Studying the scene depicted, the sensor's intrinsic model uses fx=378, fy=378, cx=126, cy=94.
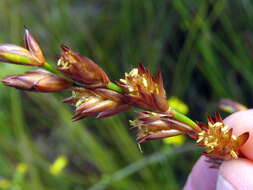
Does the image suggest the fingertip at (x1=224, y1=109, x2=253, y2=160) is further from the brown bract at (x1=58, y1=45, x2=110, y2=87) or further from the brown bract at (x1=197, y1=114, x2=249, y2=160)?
the brown bract at (x1=58, y1=45, x2=110, y2=87)

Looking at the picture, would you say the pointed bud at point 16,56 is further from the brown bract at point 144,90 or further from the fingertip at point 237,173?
the fingertip at point 237,173

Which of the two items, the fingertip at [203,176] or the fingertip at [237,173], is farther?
the fingertip at [203,176]

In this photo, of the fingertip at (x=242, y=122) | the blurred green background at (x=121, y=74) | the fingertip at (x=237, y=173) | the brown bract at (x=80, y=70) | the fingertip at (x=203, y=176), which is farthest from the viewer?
the blurred green background at (x=121, y=74)

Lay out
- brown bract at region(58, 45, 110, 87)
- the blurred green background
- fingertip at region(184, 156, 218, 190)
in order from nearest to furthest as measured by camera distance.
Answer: brown bract at region(58, 45, 110, 87) → fingertip at region(184, 156, 218, 190) → the blurred green background

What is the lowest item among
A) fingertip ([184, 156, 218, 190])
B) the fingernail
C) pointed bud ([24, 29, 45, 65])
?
fingertip ([184, 156, 218, 190])

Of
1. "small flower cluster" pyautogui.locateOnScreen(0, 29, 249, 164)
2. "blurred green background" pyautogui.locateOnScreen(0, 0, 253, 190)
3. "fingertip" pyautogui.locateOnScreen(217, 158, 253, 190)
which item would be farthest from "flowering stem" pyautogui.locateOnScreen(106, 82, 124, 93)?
"blurred green background" pyautogui.locateOnScreen(0, 0, 253, 190)

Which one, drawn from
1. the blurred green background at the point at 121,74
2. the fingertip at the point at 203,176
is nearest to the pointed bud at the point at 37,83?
the fingertip at the point at 203,176
